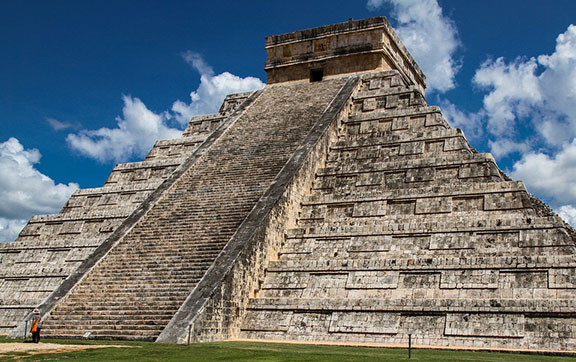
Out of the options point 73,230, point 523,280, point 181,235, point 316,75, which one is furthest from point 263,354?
point 316,75

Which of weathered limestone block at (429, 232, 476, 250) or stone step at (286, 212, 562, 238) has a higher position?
stone step at (286, 212, 562, 238)

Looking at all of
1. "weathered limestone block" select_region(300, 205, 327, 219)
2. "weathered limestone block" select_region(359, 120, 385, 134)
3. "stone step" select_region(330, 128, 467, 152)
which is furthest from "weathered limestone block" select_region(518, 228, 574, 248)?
"weathered limestone block" select_region(359, 120, 385, 134)

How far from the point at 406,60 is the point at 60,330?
16.3 m

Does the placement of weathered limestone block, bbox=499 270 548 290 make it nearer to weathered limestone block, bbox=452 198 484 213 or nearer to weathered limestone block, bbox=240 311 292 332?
weathered limestone block, bbox=452 198 484 213

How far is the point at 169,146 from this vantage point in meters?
20.8

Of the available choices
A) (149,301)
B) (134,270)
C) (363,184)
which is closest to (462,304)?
(363,184)

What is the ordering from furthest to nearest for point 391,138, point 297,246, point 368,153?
point 391,138 → point 368,153 → point 297,246

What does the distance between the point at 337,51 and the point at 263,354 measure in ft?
47.9

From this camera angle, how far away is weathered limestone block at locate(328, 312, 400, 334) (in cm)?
1137

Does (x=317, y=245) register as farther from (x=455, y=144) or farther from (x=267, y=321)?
(x=455, y=144)

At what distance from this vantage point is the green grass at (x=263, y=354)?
8.66 metres

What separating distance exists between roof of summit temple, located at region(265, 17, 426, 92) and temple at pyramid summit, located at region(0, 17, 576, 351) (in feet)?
6.30

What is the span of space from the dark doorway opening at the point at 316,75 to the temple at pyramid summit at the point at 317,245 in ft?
8.65

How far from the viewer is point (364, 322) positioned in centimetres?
1157
